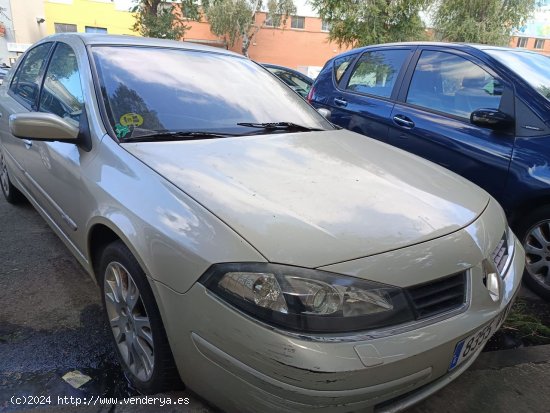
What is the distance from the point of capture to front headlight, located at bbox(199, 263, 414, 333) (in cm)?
135

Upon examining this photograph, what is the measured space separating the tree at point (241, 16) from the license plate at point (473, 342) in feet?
113

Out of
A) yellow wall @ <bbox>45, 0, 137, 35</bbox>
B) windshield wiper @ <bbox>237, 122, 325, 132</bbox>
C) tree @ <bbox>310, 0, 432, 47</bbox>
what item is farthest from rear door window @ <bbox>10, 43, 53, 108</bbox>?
yellow wall @ <bbox>45, 0, 137, 35</bbox>

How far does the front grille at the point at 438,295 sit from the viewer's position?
1461 mm

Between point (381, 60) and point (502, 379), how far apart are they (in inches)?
125

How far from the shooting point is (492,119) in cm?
301

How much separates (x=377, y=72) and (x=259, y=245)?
11.0ft

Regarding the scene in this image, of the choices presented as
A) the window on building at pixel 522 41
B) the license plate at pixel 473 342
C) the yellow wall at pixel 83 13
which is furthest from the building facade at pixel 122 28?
the license plate at pixel 473 342

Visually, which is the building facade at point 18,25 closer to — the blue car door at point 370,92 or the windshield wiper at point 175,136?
the blue car door at point 370,92

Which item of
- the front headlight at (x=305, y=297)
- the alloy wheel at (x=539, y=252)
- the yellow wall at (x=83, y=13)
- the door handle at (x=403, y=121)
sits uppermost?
the yellow wall at (x=83, y=13)

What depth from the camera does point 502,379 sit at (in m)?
2.06

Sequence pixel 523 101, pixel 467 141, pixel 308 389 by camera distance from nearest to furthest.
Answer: pixel 308 389 → pixel 523 101 → pixel 467 141

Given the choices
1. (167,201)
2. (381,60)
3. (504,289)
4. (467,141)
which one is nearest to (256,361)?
(167,201)

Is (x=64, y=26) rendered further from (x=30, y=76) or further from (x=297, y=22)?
(x=30, y=76)

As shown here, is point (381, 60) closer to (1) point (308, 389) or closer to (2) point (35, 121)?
(2) point (35, 121)
